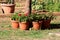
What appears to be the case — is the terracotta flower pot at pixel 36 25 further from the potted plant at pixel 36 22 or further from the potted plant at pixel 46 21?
the potted plant at pixel 46 21

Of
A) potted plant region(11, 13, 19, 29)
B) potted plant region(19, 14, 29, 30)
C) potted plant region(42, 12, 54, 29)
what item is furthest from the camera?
potted plant region(42, 12, 54, 29)

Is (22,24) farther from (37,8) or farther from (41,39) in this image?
(37,8)

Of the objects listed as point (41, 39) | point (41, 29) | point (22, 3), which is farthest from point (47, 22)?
point (22, 3)

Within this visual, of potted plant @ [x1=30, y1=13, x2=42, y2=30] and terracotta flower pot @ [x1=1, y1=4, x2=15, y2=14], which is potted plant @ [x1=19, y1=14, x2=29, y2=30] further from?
terracotta flower pot @ [x1=1, y1=4, x2=15, y2=14]

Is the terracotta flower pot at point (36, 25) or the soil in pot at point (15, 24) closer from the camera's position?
the terracotta flower pot at point (36, 25)

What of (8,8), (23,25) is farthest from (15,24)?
(8,8)

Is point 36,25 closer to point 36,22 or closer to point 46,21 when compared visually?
point 36,22

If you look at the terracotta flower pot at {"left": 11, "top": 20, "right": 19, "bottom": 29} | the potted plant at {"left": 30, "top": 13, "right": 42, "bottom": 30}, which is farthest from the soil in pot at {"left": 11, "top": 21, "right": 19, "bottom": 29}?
the potted plant at {"left": 30, "top": 13, "right": 42, "bottom": 30}

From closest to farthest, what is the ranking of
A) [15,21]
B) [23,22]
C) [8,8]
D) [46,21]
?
[23,22] → [15,21] → [46,21] → [8,8]

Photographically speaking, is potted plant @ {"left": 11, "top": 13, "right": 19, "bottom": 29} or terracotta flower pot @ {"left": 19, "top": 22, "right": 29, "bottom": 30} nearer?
terracotta flower pot @ {"left": 19, "top": 22, "right": 29, "bottom": 30}

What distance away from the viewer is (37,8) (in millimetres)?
15312

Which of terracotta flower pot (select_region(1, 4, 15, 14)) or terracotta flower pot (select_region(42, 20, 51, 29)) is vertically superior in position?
terracotta flower pot (select_region(1, 4, 15, 14))

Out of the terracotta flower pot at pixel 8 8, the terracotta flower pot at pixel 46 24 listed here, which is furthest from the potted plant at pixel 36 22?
the terracotta flower pot at pixel 8 8

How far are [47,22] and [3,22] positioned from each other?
247cm
